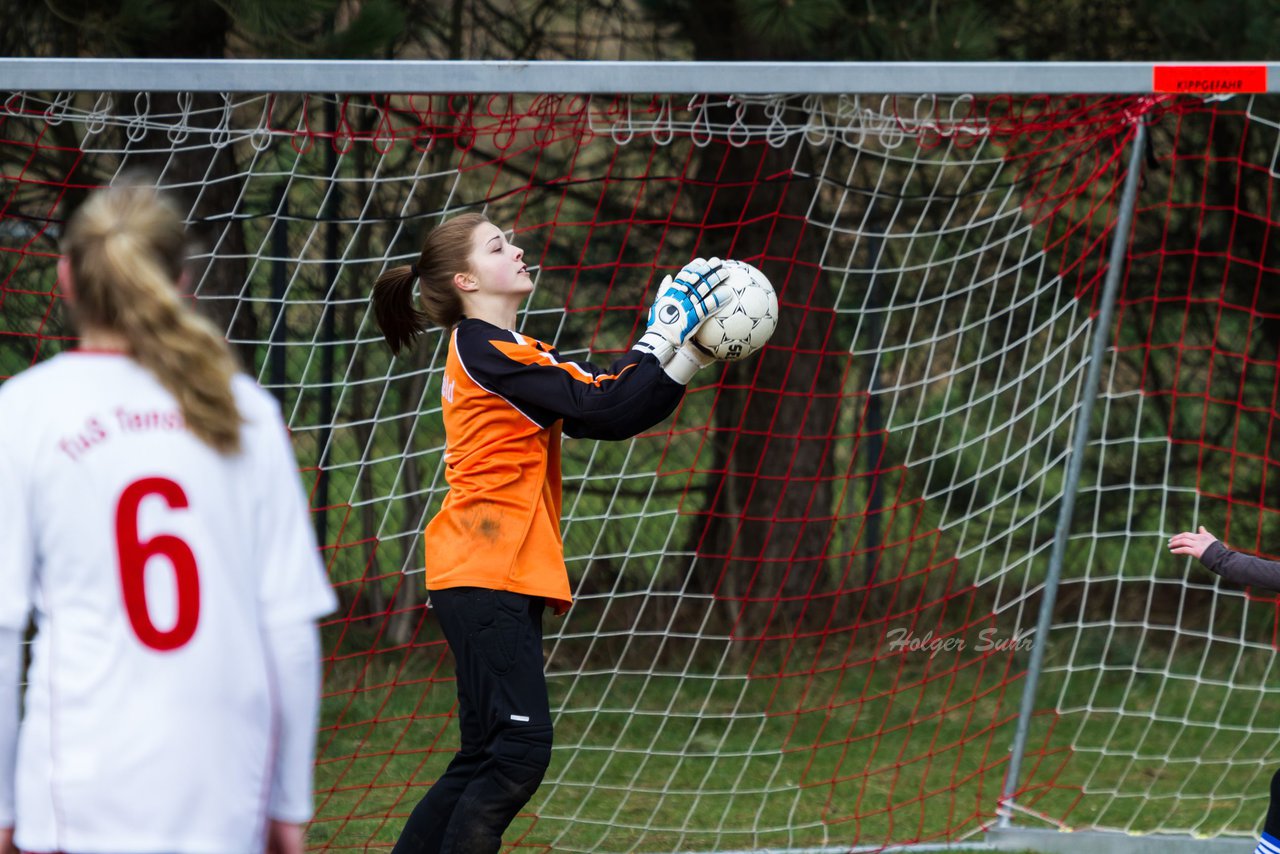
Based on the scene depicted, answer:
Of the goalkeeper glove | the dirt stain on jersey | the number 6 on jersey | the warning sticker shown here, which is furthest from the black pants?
the warning sticker

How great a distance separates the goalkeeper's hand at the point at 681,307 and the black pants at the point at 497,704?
616mm

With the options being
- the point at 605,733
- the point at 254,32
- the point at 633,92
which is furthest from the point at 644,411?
the point at 605,733

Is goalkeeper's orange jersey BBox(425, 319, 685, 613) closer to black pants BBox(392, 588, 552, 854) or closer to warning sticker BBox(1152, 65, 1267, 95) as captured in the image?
black pants BBox(392, 588, 552, 854)

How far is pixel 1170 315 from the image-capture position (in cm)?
680

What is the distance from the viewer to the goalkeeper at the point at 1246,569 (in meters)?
3.39

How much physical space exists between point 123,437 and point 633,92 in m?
Result: 2.14

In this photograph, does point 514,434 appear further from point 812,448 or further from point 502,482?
point 812,448

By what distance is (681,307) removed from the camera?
328 cm

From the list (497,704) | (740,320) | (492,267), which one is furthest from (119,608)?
(740,320)

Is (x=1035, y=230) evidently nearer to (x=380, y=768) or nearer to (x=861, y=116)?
(x=861, y=116)

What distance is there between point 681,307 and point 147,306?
1553 mm

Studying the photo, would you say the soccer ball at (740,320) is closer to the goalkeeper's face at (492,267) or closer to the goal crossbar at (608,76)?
the goalkeeper's face at (492,267)

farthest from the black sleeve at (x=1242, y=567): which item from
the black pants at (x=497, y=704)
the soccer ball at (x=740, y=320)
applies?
the black pants at (x=497, y=704)

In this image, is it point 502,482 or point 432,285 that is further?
point 432,285
